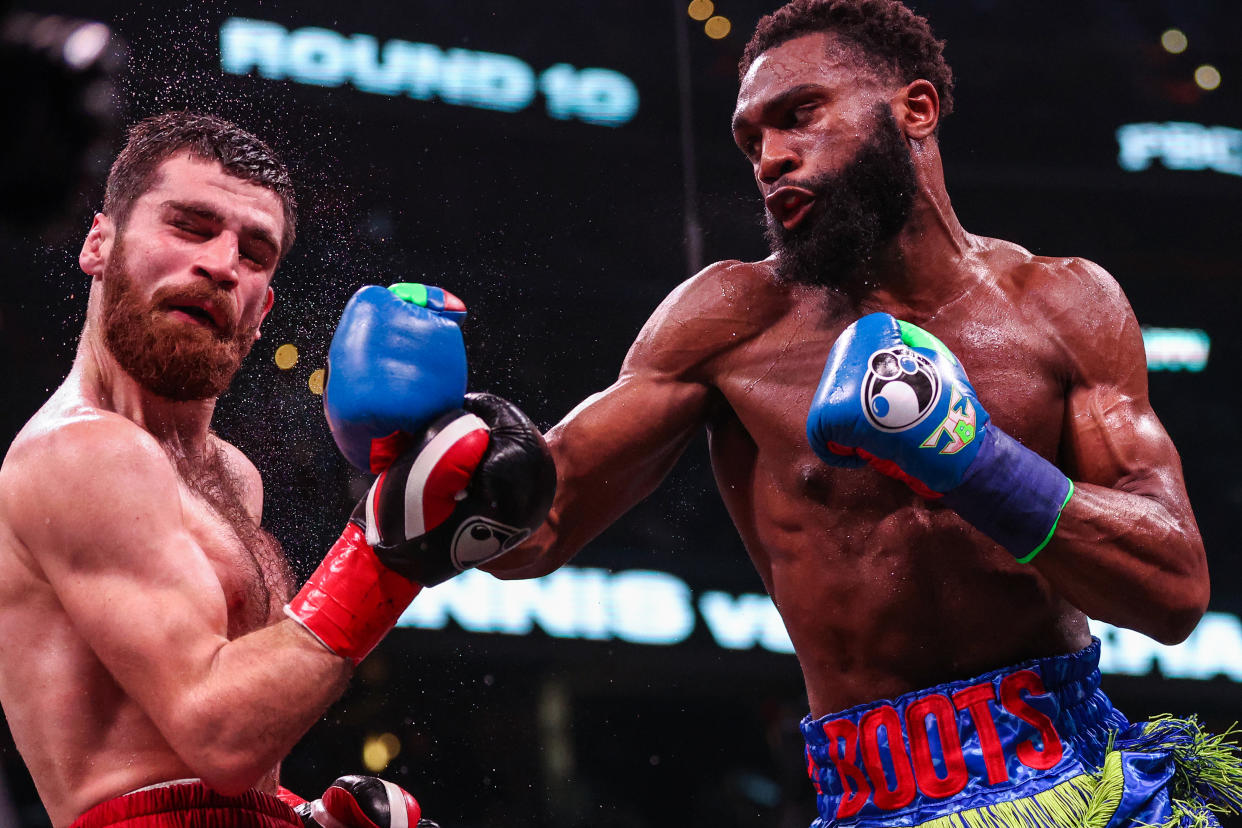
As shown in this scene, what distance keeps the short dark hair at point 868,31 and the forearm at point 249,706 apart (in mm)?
1352

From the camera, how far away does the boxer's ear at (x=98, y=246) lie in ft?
6.42

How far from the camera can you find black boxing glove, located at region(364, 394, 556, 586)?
5.45 ft

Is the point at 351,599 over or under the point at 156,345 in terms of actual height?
under

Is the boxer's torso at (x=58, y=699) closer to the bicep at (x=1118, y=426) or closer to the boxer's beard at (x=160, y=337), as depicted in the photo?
the boxer's beard at (x=160, y=337)

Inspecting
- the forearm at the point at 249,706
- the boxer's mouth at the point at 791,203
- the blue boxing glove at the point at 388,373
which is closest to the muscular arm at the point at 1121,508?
the boxer's mouth at the point at 791,203

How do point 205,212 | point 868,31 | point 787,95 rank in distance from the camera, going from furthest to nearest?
point 868,31, point 787,95, point 205,212

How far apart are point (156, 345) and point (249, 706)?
0.58 m

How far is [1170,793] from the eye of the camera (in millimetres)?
1989

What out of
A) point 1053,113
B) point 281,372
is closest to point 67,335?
point 281,372

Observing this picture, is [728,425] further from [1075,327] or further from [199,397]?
[199,397]

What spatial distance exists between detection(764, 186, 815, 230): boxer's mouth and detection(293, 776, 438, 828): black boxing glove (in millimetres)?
1128

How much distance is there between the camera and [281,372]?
9.78 feet

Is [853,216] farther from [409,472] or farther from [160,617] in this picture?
[160,617]

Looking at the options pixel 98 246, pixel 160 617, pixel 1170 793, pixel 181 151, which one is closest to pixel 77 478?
pixel 160 617
